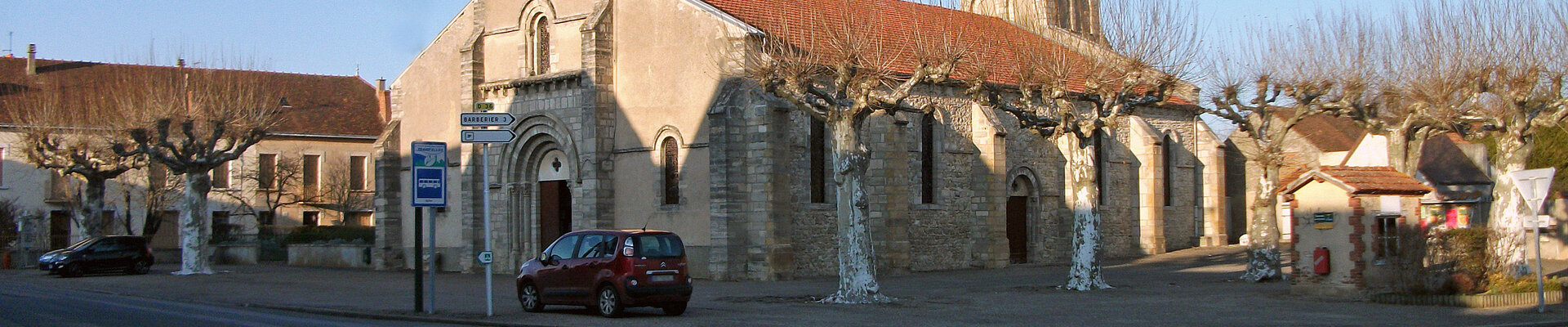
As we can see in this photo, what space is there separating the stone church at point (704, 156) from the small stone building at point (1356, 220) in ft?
16.6

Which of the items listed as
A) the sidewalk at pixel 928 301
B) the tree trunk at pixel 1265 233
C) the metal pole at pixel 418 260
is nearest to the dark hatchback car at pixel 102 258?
the sidewalk at pixel 928 301

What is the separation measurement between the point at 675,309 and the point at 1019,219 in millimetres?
18497

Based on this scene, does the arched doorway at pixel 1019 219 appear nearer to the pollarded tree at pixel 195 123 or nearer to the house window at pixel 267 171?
the pollarded tree at pixel 195 123

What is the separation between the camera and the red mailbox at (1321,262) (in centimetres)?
1881

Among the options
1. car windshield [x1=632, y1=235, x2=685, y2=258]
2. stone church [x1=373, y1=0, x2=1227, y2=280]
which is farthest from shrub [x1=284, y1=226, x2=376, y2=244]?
car windshield [x1=632, y1=235, x2=685, y2=258]

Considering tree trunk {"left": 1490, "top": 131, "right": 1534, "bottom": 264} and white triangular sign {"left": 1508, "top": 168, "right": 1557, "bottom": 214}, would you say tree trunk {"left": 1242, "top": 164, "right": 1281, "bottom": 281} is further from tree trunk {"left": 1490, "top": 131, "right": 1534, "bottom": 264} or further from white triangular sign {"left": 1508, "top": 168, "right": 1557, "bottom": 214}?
white triangular sign {"left": 1508, "top": 168, "right": 1557, "bottom": 214}

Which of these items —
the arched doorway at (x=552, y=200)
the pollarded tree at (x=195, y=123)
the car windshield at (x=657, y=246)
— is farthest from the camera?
the pollarded tree at (x=195, y=123)

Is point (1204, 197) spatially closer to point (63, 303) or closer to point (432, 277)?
point (432, 277)

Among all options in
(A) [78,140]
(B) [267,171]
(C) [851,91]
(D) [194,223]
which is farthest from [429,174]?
(B) [267,171]

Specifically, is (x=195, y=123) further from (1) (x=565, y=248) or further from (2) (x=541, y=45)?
(1) (x=565, y=248)

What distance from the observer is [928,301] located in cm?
2039

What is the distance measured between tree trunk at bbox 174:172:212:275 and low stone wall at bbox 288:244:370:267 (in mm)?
5316

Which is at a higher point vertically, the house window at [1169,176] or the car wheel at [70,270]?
the house window at [1169,176]

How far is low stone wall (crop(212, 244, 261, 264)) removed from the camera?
43062 mm
